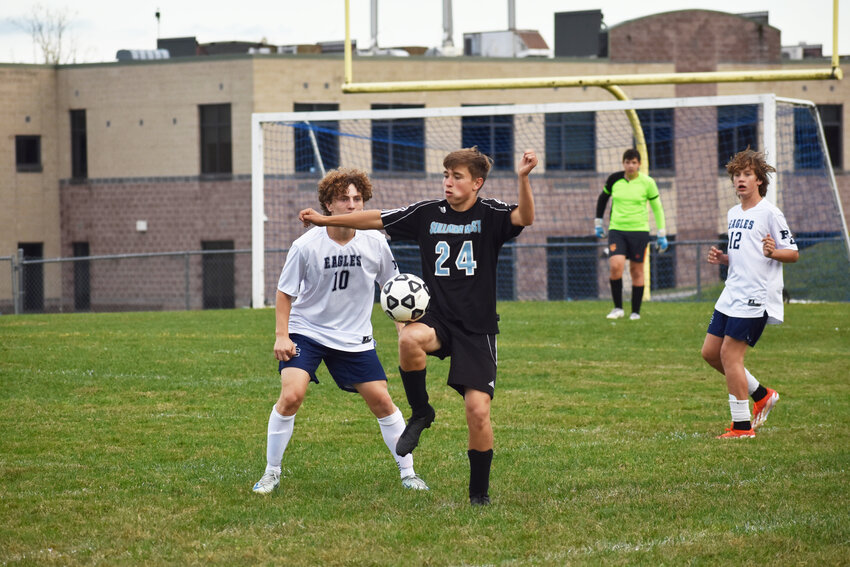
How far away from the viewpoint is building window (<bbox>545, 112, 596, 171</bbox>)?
33.2 metres

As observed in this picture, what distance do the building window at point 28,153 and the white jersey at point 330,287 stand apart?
32.0 meters

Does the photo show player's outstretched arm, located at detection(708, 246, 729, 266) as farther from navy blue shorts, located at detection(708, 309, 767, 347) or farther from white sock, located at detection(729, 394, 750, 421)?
white sock, located at detection(729, 394, 750, 421)

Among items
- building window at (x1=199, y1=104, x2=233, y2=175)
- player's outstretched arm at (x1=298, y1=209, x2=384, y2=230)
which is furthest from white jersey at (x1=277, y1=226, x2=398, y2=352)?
building window at (x1=199, y1=104, x2=233, y2=175)

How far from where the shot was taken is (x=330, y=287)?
653 centimetres

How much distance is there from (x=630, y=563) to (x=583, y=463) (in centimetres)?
233

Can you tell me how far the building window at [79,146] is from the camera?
3638cm

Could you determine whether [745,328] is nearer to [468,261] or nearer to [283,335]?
[468,261]

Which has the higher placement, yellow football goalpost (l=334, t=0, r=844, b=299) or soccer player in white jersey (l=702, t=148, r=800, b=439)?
yellow football goalpost (l=334, t=0, r=844, b=299)

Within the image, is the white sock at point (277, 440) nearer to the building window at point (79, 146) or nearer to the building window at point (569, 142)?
the building window at point (569, 142)

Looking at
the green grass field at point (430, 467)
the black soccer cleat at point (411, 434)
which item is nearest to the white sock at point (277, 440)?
the green grass field at point (430, 467)

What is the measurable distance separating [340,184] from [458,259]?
0.93m

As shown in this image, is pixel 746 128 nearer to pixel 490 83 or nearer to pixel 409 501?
pixel 490 83

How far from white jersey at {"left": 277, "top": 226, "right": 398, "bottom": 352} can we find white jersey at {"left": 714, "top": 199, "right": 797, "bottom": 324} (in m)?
2.96

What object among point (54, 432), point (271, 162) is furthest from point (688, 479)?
point (271, 162)
